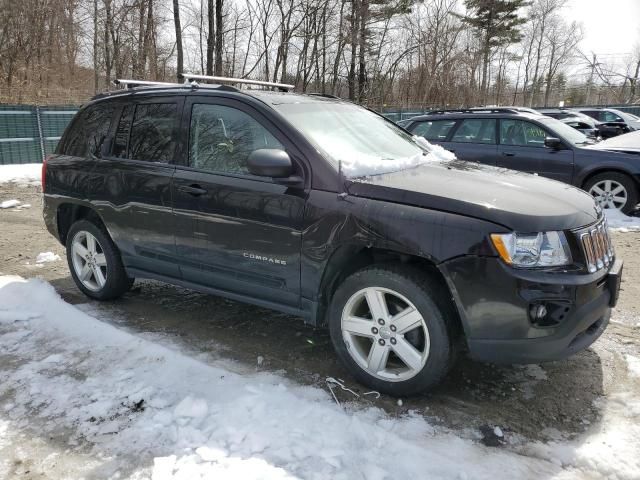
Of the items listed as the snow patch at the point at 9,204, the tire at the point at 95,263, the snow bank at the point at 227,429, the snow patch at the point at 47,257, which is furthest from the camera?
the snow patch at the point at 9,204

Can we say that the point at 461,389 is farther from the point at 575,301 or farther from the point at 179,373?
the point at 179,373

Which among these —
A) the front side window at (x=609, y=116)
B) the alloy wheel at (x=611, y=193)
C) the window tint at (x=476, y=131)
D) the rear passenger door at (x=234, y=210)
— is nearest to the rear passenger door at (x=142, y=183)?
the rear passenger door at (x=234, y=210)

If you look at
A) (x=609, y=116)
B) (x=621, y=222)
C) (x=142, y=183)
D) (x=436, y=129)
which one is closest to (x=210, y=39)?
(x=436, y=129)

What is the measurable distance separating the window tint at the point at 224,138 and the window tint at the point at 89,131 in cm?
114

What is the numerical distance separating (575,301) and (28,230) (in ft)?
24.0

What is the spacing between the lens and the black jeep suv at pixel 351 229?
105 inches

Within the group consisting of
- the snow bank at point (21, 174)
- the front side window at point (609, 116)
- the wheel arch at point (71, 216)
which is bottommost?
the snow bank at point (21, 174)

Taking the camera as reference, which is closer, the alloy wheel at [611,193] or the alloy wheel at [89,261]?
the alloy wheel at [89,261]

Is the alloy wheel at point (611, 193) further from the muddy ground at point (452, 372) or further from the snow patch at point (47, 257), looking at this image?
the snow patch at point (47, 257)

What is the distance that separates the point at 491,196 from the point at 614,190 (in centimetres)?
625

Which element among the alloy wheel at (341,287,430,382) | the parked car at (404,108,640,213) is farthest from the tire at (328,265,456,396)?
the parked car at (404,108,640,213)

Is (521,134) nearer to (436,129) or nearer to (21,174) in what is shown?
(436,129)

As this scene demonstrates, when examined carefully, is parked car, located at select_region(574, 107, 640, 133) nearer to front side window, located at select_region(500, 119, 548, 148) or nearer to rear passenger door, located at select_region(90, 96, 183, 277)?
front side window, located at select_region(500, 119, 548, 148)

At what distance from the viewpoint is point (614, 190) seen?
26.0ft
